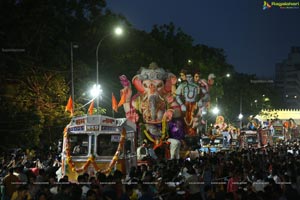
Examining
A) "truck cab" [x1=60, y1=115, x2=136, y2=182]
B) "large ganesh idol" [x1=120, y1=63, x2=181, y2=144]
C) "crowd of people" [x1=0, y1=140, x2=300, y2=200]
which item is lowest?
"crowd of people" [x1=0, y1=140, x2=300, y2=200]

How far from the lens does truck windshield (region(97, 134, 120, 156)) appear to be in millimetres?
21561

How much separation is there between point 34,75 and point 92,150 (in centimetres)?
1496

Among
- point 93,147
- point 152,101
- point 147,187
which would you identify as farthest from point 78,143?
point 152,101

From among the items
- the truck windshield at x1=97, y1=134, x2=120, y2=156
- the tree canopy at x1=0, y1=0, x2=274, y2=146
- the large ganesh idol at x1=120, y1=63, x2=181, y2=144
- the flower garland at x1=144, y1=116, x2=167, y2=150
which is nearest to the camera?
the truck windshield at x1=97, y1=134, x2=120, y2=156

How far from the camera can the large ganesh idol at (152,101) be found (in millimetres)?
37656

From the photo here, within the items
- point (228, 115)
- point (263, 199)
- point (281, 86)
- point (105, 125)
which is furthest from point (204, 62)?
point (281, 86)

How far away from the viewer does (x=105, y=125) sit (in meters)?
A: 21.8

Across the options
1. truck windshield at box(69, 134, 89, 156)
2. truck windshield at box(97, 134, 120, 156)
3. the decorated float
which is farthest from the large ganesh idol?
truck windshield at box(69, 134, 89, 156)

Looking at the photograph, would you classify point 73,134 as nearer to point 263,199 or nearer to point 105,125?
point 105,125

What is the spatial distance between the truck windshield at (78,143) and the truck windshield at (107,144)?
1.60 ft

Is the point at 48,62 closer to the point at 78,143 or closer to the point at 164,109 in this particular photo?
the point at 164,109

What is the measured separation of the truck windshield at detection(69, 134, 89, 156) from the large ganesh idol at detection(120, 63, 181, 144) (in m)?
15.9

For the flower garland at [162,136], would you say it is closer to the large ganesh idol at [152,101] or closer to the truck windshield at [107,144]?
the large ganesh idol at [152,101]

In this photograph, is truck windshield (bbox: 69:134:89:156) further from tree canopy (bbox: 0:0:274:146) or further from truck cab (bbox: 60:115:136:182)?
tree canopy (bbox: 0:0:274:146)
